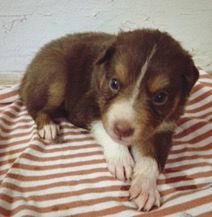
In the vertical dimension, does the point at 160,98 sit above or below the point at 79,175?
above

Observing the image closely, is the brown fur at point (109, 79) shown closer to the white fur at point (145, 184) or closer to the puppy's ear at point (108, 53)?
the puppy's ear at point (108, 53)

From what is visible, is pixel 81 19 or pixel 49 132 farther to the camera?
pixel 81 19

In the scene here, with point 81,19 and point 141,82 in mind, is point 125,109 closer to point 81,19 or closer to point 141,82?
point 141,82

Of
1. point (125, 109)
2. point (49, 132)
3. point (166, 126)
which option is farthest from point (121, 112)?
point (49, 132)

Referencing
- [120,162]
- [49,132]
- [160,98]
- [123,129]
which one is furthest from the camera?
[49,132]

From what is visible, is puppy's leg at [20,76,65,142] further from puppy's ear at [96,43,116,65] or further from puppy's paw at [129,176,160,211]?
puppy's paw at [129,176,160,211]

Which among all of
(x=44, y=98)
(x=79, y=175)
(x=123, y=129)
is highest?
(x=123, y=129)

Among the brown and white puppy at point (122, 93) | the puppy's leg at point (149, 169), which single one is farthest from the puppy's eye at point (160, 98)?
the puppy's leg at point (149, 169)
